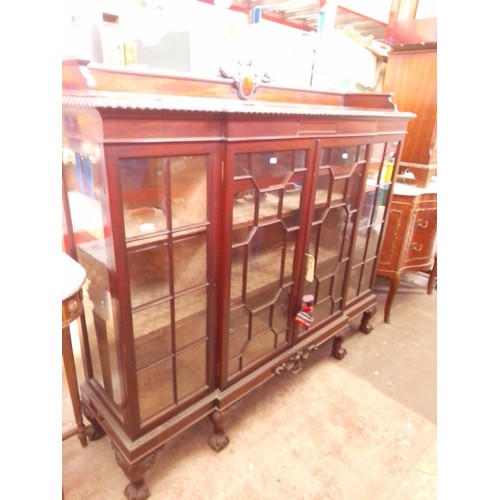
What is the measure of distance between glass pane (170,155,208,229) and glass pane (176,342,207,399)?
500 millimetres

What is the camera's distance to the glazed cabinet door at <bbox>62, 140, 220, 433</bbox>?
929 mm

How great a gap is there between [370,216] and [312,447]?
121 cm

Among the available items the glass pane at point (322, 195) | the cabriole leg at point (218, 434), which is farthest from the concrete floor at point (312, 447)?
the glass pane at point (322, 195)

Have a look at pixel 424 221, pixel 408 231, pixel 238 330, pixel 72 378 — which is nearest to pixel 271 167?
pixel 238 330

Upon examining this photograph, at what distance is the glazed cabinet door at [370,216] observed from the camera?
1.75 metres

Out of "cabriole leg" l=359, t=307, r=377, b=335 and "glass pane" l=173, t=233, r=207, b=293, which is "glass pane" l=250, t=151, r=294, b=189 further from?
"cabriole leg" l=359, t=307, r=377, b=335

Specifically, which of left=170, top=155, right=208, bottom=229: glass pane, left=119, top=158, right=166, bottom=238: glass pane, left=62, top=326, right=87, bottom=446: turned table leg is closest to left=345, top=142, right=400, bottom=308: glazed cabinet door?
left=170, top=155, right=208, bottom=229: glass pane

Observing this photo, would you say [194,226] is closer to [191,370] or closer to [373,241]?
[191,370]

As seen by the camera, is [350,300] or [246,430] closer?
[246,430]

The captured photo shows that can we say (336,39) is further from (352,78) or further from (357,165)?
(357,165)

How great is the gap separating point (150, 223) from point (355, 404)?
1391 mm

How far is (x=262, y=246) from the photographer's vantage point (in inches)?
53.9

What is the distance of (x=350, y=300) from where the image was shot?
79.6 inches
